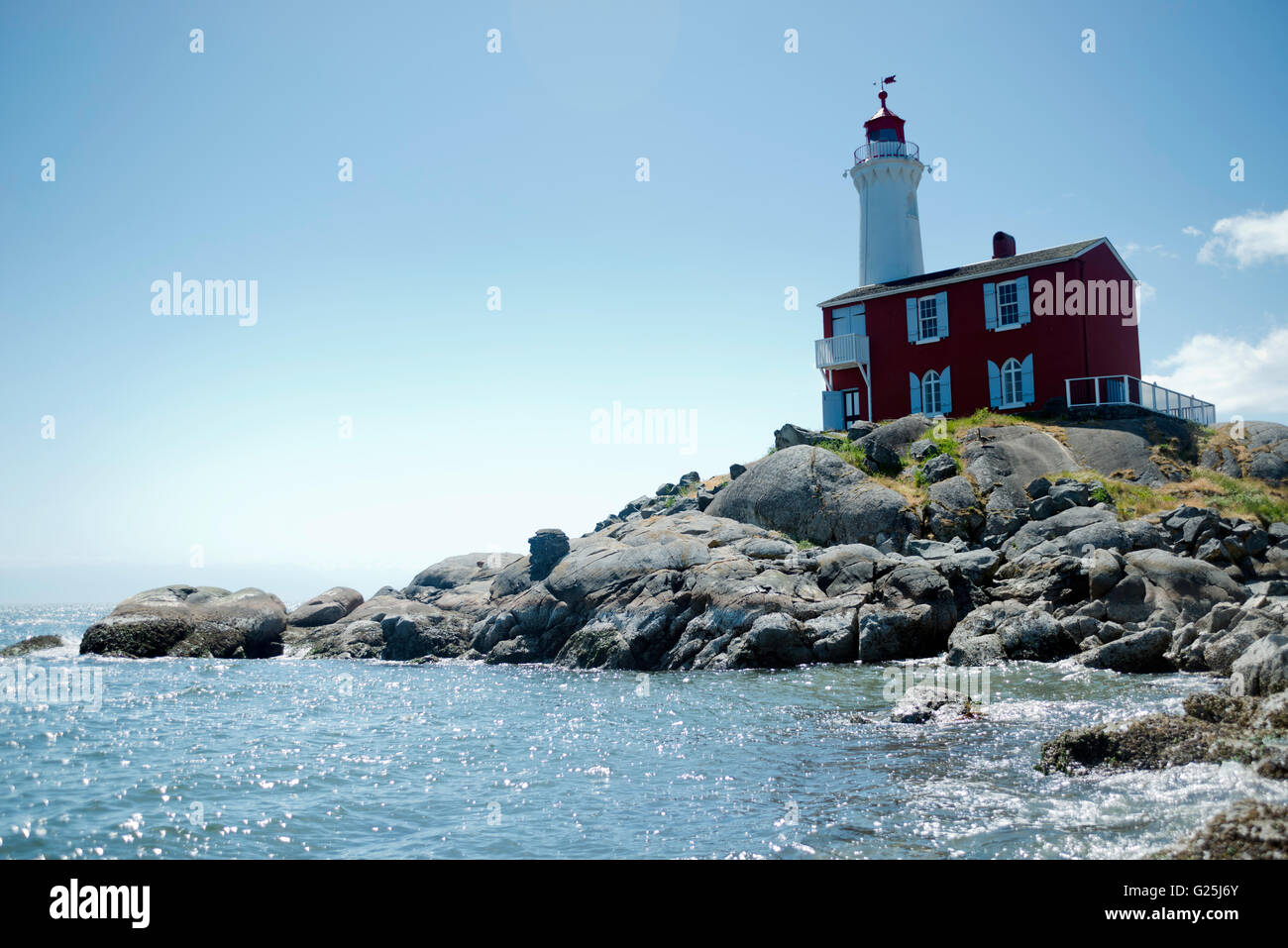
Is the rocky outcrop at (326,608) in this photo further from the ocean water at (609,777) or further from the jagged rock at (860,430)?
the jagged rock at (860,430)

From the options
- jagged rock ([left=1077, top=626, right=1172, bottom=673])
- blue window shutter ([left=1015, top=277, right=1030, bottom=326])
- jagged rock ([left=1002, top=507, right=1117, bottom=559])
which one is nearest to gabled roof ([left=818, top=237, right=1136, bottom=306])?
blue window shutter ([left=1015, top=277, right=1030, bottom=326])

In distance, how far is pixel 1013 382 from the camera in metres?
34.0

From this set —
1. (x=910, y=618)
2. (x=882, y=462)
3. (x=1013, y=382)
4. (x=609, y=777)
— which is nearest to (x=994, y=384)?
(x=1013, y=382)

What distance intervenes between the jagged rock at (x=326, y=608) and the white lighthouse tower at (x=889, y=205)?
1114 inches

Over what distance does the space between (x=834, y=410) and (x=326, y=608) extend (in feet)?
79.0

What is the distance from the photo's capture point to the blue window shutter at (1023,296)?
3362 cm

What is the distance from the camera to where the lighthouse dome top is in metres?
41.2

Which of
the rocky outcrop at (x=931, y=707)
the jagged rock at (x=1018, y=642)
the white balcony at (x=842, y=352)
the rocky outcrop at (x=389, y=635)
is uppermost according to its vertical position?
the white balcony at (x=842, y=352)

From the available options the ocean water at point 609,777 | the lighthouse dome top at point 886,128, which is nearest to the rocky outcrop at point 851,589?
the ocean water at point 609,777

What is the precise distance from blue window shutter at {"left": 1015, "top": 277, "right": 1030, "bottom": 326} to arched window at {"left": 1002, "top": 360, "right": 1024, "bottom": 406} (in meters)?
1.69

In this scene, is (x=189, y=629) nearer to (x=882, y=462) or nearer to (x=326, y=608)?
(x=326, y=608)

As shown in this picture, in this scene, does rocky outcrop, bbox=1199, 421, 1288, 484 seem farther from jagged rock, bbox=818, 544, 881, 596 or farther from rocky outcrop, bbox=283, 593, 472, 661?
rocky outcrop, bbox=283, 593, 472, 661
